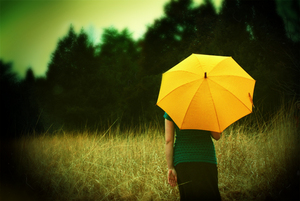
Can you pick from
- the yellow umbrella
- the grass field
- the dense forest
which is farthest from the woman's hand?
the dense forest

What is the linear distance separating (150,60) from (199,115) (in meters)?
11.7

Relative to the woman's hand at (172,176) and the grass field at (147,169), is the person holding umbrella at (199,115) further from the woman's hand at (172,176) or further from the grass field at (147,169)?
the grass field at (147,169)

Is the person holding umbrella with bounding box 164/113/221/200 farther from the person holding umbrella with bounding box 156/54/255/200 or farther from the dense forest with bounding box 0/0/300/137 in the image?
the dense forest with bounding box 0/0/300/137

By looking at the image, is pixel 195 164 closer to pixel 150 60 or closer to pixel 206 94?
pixel 206 94

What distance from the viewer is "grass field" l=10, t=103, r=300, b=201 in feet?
11.9

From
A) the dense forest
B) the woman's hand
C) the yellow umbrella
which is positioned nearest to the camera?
the yellow umbrella

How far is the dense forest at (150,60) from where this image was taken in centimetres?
847

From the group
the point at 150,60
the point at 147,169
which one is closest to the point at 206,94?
the point at 147,169

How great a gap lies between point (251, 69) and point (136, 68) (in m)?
6.11

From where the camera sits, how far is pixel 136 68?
42.0 ft

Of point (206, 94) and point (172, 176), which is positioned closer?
point (206, 94)

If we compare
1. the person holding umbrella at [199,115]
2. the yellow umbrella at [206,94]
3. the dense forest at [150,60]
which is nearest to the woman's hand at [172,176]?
the person holding umbrella at [199,115]

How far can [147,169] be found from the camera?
158 inches

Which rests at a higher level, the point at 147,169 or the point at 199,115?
the point at 199,115
